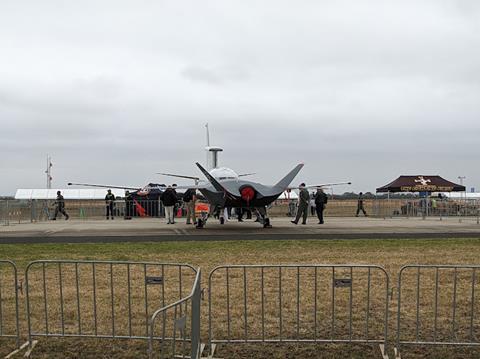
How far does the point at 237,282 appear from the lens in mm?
9742

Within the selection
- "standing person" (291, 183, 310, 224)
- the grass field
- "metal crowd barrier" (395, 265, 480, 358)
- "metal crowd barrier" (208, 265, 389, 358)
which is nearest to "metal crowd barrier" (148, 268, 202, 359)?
the grass field

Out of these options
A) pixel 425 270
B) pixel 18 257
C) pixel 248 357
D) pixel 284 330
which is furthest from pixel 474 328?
pixel 18 257

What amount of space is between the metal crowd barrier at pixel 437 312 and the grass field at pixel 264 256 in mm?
177

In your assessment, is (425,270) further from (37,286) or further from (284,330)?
(37,286)

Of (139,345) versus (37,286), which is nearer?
(139,345)

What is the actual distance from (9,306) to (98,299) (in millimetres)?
1239

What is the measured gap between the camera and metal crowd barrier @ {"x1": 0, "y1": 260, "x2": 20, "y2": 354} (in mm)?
6465

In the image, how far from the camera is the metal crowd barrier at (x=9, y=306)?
21.2ft

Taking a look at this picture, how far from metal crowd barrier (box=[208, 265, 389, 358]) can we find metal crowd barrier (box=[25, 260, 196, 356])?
67 cm

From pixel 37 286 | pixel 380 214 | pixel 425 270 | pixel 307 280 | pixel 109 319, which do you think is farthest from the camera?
pixel 380 214

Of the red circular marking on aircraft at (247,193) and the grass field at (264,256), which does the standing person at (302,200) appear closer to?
the red circular marking on aircraft at (247,193)

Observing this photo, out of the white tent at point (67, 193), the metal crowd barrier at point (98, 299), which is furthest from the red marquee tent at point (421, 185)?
the white tent at point (67, 193)

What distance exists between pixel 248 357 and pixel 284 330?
3.22 feet

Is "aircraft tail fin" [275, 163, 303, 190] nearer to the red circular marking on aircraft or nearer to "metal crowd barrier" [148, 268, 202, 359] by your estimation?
the red circular marking on aircraft
